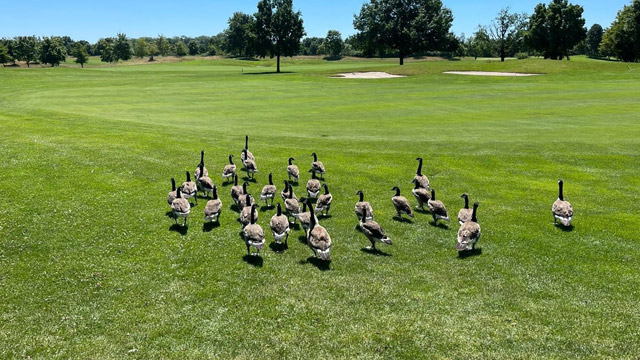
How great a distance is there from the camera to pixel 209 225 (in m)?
17.5

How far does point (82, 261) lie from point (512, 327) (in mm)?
13642

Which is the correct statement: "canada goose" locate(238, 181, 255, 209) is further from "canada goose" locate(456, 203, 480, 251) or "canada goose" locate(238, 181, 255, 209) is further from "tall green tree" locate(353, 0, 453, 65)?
"tall green tree" locate(353, 0, 453, 65)

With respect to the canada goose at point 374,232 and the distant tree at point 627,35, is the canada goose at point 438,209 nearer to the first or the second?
the canada goose at point 374,232

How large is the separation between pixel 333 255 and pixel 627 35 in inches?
6525

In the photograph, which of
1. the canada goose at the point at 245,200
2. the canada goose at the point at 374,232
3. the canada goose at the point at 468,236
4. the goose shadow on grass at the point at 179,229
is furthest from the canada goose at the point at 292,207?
the canada goose at the point at 468,236

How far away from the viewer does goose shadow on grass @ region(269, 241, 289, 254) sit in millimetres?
15680

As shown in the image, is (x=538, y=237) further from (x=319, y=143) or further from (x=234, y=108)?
(x=234, y=108)

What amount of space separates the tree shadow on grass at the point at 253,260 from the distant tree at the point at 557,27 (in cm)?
15048

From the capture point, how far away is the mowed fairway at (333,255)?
1075 centimetres

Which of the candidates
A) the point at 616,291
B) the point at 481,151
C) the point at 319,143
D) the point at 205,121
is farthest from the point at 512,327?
the point at 205,121

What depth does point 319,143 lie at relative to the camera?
101ft

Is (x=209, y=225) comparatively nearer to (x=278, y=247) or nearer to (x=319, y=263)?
(x=278, y=247)

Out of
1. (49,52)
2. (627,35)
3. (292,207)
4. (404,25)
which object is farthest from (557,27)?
(49,52)

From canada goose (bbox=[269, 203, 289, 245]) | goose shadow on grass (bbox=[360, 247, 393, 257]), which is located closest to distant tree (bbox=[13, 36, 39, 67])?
canada goose (bbox=[269, 203, 289, 245])
